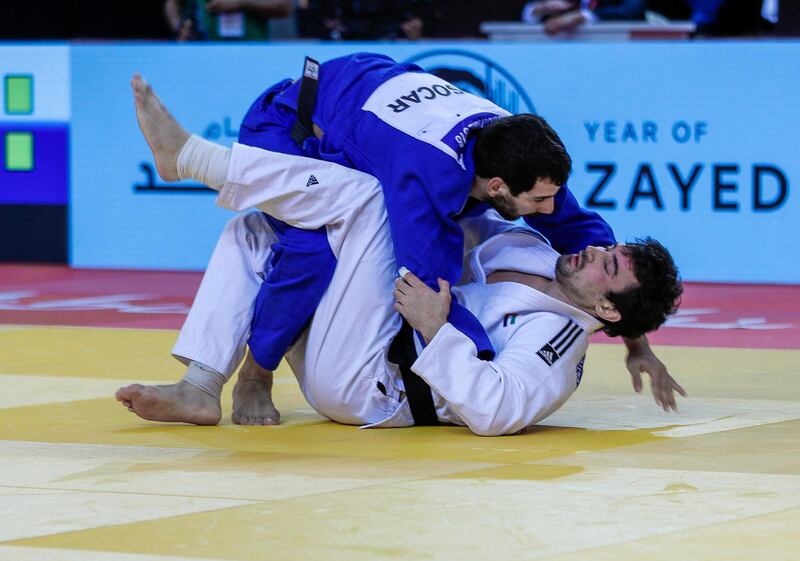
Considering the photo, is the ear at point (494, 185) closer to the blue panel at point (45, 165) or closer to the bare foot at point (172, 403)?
the bare foot at point (172, 403)

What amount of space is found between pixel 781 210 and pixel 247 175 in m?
4.80

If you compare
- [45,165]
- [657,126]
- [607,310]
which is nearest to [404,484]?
[607,310]

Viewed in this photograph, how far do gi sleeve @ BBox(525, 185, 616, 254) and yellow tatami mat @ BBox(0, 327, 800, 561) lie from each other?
21.0 inches

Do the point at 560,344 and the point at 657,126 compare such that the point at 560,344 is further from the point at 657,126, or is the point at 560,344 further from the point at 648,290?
the point at 657,126

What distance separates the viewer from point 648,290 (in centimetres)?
400

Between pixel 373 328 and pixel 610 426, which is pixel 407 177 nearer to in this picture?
pixel 373 328

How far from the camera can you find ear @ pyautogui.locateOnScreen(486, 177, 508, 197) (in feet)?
13.1

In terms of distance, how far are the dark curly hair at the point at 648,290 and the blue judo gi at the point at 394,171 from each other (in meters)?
0.35

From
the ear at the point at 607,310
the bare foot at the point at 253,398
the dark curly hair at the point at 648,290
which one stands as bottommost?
the bare foot at the point at 253,398

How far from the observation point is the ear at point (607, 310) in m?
4.02

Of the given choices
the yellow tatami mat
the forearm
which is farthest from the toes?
the forearm

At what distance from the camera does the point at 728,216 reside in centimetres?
808

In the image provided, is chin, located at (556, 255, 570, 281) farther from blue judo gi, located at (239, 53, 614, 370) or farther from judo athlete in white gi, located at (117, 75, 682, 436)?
blue judo gi, located at (239, 53, 614, 370)

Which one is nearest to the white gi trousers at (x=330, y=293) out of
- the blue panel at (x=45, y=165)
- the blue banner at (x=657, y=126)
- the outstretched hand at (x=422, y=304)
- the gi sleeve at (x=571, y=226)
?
the outstretched hand at (x=422, y=304)
